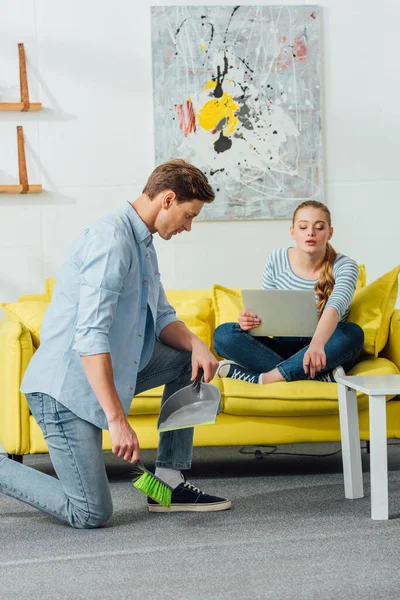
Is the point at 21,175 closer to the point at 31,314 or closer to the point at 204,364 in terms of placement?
the point at 31,314

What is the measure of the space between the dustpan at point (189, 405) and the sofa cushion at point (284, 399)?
55 centimetres

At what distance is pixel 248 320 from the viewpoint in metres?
3.11

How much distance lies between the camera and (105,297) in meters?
2.16

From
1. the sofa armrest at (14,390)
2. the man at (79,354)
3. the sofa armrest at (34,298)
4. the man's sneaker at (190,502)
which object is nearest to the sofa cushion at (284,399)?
the man's sneaker at (190,502)

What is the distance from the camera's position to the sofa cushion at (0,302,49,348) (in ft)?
10.5

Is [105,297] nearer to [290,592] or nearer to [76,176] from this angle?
[290,592]

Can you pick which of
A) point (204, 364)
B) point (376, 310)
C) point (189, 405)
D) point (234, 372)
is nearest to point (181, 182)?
point (204, 364)

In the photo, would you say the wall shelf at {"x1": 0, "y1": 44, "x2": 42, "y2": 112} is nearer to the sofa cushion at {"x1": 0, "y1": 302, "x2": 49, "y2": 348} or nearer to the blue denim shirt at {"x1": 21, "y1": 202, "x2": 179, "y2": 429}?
the sofa cushion at {"x1": 0, "y1": 302, "x2": 49, "y2": 348}

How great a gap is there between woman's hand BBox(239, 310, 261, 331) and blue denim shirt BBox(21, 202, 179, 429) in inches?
29.9

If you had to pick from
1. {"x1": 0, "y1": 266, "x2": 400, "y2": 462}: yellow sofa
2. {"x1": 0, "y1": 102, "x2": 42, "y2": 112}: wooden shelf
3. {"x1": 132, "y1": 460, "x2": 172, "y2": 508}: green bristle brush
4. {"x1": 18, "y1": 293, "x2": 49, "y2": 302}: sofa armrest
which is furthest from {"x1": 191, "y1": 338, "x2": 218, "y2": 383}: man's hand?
{"x1": 0, "y1": 102, "x2": 42, "y2": 112}: wooden shelf

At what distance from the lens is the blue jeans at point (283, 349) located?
119 inches

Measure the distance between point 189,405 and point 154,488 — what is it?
0.25 metres

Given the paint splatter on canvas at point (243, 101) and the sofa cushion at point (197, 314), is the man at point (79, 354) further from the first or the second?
the paint splatter on canvas at point (243, 101)

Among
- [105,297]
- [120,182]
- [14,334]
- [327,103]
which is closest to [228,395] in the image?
[14,334]
